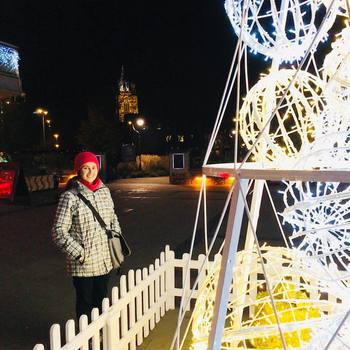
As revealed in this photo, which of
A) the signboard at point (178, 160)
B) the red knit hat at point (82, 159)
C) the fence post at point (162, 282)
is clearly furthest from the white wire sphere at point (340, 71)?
the signboard at point (178, 160)

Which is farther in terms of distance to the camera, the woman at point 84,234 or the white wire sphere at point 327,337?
the woman at point 84,234

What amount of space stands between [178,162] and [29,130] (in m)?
21.6

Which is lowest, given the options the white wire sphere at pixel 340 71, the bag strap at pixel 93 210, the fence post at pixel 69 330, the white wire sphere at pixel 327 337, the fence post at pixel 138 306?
the fence post at pixel 138 306

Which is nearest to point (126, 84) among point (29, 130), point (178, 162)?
point (29, 130)

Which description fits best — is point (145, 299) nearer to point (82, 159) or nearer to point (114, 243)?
point (114, 243)

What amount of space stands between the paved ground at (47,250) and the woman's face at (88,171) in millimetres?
1647

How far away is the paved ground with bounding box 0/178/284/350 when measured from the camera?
4.28 meters

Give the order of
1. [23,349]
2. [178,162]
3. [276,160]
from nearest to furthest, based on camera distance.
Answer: [276,160], [23,349], [178,162]

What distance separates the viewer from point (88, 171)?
3.50m

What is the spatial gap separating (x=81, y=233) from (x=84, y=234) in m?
0.03

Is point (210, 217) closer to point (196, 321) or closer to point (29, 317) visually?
point (29, 317)

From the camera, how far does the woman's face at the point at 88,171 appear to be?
3.47 metres

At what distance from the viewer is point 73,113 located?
48438 millimetres

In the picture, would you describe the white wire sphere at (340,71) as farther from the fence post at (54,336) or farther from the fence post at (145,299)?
the fence post at (145,299)
